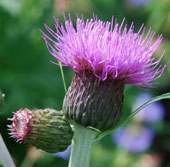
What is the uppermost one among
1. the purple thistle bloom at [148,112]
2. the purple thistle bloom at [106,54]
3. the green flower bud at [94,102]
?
the purple thistle bloom at [148,112]

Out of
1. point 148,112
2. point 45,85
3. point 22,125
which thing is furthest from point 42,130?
point 148,112

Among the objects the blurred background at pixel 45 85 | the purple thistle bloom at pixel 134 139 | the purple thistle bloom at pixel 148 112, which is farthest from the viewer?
the purple thistle bloom at pixel 148 112

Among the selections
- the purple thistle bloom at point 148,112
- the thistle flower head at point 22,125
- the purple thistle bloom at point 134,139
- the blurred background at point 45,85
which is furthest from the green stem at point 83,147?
the purple thistle bloom at point 148,112

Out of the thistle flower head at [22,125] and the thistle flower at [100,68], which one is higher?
the thistle flower at [100,68]

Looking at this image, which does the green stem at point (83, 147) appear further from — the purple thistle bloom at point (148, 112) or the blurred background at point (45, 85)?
the purple thistle bloom at point (148, 112)

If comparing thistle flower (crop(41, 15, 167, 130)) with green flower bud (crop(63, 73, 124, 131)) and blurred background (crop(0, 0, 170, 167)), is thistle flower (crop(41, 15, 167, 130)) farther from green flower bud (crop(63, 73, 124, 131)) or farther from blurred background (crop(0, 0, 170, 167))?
blurred background (crop(0, 0, 170, 167))

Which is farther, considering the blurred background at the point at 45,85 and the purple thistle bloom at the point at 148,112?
the purple thistle bloom at the point at 148,112
